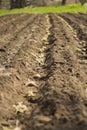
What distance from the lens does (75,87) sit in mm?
6039

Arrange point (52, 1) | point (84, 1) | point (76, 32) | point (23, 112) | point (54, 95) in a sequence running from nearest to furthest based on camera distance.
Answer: point (23, 112), point (54, 95), point (76, 32), point (84, 1), point (52, 1)

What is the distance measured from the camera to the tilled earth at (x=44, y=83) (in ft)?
16.0

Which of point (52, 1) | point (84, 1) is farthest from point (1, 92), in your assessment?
point (52, 1)

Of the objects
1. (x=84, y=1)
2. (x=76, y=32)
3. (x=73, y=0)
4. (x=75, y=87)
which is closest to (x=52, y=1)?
(x=73, y=0)

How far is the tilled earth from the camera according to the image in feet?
16.0

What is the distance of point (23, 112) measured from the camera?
17.5 feet

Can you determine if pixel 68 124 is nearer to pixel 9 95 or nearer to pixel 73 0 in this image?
pixel 9 95

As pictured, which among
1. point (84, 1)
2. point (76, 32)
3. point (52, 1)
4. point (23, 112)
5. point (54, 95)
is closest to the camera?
point (23, 112)

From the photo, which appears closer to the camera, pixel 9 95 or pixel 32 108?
pixel 32 108

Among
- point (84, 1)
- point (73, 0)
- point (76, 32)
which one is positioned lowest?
point (73, 0)

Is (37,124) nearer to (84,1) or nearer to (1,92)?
(1,92)

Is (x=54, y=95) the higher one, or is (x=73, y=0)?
(x=54, y=95)

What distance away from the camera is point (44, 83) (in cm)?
665

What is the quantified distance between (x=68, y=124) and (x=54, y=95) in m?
1.12
